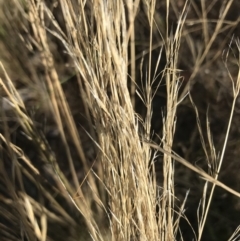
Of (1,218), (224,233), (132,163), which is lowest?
(224,233)

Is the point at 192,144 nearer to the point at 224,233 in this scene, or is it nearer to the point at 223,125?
the point at 223,125

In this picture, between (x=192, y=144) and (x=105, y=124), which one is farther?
(x=192, y=144)

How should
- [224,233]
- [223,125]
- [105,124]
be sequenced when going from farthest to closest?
[223,125], [224,233], [105,124]

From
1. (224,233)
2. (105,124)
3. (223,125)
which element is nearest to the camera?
(105,124)

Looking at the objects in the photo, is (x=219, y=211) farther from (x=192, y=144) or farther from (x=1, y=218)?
(x=1, y=218)

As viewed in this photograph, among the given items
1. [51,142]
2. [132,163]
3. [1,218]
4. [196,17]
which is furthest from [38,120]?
[132,163]

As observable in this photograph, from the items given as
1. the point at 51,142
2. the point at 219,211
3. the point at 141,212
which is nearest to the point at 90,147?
the point at 51,142

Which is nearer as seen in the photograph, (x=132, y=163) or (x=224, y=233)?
(x=132, y=163)

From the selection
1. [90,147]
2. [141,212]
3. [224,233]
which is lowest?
[224,233]

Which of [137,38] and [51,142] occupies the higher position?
[137,38]
